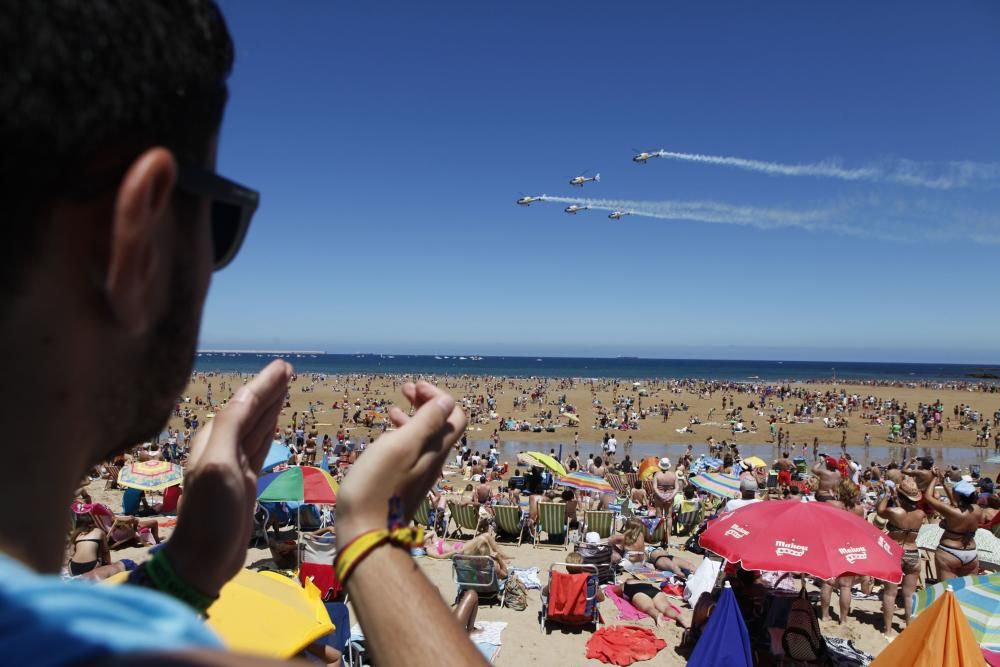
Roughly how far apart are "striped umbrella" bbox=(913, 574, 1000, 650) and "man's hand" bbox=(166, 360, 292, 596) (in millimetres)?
5807

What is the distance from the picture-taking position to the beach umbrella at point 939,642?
4113 millimetres

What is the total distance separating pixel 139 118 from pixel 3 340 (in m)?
0.25

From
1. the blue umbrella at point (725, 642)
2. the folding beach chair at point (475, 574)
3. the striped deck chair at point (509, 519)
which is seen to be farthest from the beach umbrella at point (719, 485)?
the blue umbrella at point (725, 642)

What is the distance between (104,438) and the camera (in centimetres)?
65

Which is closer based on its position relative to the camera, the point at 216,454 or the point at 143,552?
the point at 216,454

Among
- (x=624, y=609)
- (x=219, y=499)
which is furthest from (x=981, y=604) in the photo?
(x=219, y=499)

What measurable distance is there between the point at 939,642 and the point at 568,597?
452 cm

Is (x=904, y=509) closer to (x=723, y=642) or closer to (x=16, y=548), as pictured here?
(x=723, y=642)

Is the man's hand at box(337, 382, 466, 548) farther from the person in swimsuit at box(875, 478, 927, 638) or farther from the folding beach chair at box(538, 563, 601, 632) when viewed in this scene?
the person in swimsuit at box(875, 478, 927, 638)

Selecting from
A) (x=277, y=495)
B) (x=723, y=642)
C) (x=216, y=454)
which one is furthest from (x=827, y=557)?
(x=277, y=495)

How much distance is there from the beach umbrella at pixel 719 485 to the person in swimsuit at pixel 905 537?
162 inches

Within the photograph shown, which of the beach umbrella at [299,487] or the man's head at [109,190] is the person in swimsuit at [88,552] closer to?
the beach umbrella at [299,487]

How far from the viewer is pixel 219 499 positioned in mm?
1113

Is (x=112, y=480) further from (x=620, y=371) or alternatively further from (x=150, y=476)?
(x=620, y=371)
